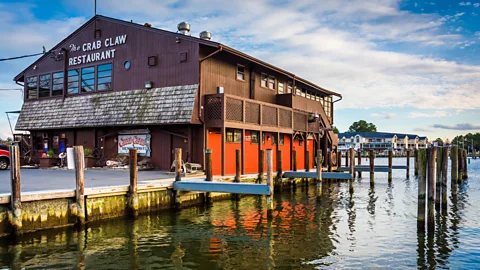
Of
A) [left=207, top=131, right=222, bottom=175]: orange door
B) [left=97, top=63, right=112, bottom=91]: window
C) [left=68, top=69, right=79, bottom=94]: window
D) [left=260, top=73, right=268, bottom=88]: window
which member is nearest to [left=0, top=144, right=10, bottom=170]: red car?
[left=68, top=69, right=79, bottom=94]: window

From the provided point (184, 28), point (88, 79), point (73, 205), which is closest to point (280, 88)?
point (184, 28)

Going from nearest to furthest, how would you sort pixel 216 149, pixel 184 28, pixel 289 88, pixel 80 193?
pixel 80 193 < pixel 216 149 < pixel 184 28 < pixel 289 88

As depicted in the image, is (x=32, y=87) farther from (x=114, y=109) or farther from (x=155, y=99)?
(x=155, y=99)

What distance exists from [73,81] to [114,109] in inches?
176

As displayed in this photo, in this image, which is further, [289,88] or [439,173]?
[289,88]

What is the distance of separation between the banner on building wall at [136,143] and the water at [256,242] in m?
7.08

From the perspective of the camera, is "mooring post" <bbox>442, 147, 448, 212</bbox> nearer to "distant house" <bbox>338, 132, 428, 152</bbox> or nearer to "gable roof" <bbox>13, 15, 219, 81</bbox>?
"gable roof" <bbox>13, 15, 219, 81</bbox>

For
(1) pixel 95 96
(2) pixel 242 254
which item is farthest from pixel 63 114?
(2) pixel 242 254

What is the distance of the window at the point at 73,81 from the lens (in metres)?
23.9

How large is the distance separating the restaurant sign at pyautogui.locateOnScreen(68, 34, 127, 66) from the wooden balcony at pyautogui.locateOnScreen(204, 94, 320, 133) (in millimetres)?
6753

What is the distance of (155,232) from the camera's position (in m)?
11.3

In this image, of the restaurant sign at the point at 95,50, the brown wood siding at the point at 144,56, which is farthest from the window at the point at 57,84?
the brown wood siding at the point at 144,56

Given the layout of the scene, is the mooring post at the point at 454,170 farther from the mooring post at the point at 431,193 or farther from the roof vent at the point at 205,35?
the roof vent at the point at 205,35

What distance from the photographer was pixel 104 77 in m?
22.9
